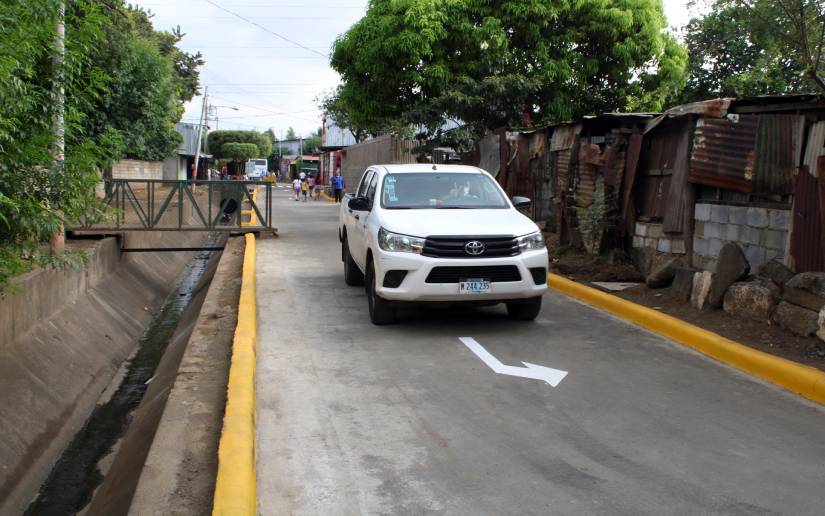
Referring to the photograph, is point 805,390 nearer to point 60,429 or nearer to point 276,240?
point 60,429

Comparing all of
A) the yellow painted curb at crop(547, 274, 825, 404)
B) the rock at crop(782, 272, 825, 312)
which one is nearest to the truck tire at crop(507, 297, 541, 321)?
the yellow painted curb at crop(547, 274, 825, 404)

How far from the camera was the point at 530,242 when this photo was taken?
8125 millimetres

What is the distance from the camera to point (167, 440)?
5.02 meters

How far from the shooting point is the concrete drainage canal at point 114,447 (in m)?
5.85

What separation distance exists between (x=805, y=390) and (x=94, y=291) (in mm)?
11485

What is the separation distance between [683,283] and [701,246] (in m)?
0.86

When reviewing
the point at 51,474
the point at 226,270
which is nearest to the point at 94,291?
the point at 226,270

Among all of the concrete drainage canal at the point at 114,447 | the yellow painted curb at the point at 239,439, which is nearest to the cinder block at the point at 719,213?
the yellow painted curb at the point at 239,439

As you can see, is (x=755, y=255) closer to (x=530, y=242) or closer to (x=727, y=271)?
(x=727, y=271)

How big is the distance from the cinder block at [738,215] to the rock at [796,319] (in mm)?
1507

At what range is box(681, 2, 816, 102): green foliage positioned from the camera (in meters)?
9.45

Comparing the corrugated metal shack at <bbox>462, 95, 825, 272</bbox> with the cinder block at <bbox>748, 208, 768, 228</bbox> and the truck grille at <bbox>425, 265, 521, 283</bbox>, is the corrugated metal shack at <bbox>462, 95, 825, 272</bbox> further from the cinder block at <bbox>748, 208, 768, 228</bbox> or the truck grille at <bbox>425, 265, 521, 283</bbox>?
the truck grille at <bbox>425, 265, 521, 283</bbox>

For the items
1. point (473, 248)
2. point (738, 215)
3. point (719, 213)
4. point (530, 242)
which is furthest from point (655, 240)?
point (473, 248)

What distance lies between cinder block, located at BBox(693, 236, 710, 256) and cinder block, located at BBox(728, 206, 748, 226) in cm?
62
